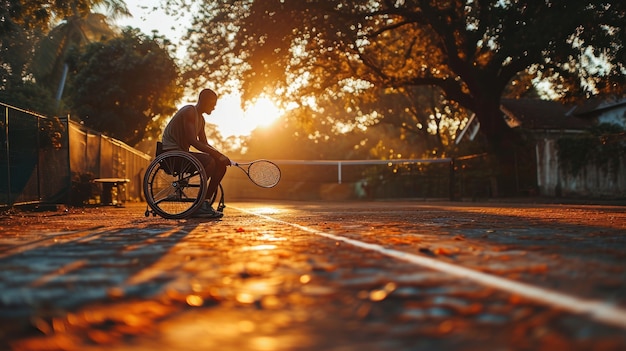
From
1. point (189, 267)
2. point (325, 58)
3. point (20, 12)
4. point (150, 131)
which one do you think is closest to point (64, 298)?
point (189, 267)

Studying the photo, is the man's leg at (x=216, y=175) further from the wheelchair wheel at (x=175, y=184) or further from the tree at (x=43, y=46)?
the tree at (x=43, y=46)

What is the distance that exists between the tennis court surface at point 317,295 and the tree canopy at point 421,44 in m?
16.7

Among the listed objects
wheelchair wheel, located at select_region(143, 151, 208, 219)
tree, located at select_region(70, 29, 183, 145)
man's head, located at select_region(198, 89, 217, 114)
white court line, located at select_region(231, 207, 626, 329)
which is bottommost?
white court line, located at select_region(231, 207, 626, 329)

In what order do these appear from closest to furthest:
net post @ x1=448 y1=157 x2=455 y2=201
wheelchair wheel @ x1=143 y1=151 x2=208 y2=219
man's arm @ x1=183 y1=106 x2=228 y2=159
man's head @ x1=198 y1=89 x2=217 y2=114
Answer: wheelchair wheel @ x1=143 y1=151 x2=208 y2=219 → man's arm @ x1=183 y1=106 x2=228 y2=159 → man's head @ x1=198 y1=89 x2=217 y2=114 → net post @ x1=448 y1=157 x2=455 y2=201

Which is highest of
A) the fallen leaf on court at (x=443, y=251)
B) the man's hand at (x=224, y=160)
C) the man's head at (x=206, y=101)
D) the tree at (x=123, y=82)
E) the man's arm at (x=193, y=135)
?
the tree at (x=123, y=82)

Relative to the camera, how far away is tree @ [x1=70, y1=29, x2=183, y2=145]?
1502 inches

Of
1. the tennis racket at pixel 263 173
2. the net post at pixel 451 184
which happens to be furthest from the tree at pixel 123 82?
the tennis racket at pixel 263 173

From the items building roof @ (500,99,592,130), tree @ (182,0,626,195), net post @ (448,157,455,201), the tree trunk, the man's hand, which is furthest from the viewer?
building roof @ (500,99,592,130)

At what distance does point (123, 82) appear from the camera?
38969 mm

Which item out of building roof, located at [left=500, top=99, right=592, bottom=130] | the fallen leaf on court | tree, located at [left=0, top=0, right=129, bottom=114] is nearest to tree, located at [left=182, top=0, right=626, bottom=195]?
tree, located at [left=0, top=0, right=129, bottom=114]

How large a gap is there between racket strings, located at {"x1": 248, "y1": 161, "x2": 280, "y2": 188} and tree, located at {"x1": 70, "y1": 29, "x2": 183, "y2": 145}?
27.9m

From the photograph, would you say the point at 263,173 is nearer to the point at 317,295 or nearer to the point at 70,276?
the point at 70,276

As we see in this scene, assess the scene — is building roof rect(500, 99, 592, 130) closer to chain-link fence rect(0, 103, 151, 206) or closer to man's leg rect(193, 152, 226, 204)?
chain-link fence rect(0, 103, 151, 206)

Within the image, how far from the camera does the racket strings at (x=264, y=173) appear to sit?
1127 cm
